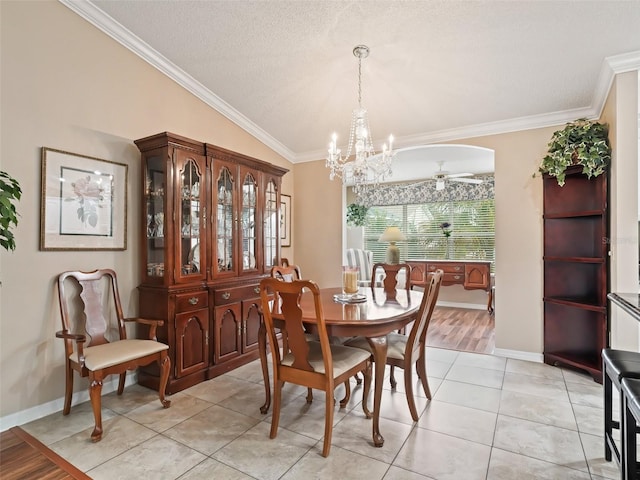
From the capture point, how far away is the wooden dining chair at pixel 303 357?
6.51 ft

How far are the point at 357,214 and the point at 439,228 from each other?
1.66m

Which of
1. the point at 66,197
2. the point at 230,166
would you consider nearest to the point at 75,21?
the point at 66,197

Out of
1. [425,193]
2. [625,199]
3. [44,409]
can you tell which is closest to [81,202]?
[44,409]

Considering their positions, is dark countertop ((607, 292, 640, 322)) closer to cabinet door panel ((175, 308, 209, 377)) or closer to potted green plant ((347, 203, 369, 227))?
cabinet door panel ((175, 308, 209, 377))

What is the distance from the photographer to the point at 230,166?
3.44 m

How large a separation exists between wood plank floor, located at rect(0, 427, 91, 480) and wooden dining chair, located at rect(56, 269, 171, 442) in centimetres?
24

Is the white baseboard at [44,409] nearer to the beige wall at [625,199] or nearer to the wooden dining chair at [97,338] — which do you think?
the wooden dining chair at [97,338]

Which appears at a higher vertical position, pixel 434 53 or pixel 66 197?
pixel 434 53

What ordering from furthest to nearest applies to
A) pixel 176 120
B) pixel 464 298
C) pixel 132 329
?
pixel 464 298 → pixel 176 120 → pixel 132 329

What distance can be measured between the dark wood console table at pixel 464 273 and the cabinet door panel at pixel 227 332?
11.6 feet

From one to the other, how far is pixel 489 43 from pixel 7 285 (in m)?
3.90

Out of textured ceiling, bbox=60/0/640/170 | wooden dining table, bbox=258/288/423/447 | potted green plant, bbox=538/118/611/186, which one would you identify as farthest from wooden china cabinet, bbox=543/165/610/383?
wooden dining table, bbox=258/288/423/447

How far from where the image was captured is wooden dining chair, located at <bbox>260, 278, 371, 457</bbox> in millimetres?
1985

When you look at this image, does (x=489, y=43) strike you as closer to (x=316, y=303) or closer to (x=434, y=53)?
(x=434, y=53)
